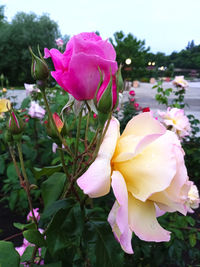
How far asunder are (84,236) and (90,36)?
0.29 metres

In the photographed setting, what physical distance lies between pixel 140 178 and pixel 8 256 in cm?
24

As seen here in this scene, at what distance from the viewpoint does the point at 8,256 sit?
35 cm

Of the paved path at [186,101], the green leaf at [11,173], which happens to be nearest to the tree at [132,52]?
the paved path at [186,101]

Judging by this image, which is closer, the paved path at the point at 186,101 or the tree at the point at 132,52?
the paved path at the point at 186,101

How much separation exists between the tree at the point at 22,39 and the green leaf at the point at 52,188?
1255cm

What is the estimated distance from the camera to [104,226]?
38 centimetres

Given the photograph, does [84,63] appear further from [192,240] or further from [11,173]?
[11,173]

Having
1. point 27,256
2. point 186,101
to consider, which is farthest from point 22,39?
point 27,256

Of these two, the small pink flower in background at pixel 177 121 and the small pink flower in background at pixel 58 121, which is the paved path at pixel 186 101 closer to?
the small pink flower in background at pixel 177 121

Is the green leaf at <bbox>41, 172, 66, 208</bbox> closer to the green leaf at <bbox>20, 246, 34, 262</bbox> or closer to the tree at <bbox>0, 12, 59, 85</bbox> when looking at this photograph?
the green leaf at <bbox>20, 246, 34, 262</bbox>

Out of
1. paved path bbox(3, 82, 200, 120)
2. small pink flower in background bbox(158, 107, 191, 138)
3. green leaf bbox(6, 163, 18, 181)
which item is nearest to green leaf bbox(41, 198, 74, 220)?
small pink flower in background bbox(158, 107, 191, 138)

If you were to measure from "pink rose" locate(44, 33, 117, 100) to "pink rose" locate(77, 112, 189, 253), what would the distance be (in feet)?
0.23

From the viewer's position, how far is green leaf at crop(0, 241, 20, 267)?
0.34 m

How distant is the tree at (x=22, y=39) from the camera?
1212cm
